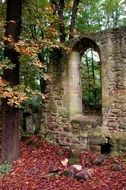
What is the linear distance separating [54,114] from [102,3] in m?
8.56

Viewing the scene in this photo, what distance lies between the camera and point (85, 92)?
46.9 ft

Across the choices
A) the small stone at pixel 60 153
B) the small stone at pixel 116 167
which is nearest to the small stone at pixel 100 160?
the small stone at pixel 116 167

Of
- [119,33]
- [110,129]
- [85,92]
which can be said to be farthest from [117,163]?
[85,92]

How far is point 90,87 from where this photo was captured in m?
14.3

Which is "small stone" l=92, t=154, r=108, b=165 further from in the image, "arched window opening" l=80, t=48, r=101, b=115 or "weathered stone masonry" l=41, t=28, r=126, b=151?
"arched window opening" l=80, t=48, r=101, b=115

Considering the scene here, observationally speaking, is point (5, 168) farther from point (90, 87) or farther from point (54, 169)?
point (90, 87)

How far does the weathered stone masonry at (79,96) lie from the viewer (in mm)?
8297

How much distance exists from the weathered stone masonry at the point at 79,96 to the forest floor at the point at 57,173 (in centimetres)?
66

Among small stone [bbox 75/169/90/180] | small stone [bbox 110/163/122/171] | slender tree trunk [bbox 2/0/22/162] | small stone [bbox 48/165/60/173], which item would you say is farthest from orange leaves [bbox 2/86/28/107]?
small stone [bbox 110/163/122/171]

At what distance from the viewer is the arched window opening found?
10.7 metres

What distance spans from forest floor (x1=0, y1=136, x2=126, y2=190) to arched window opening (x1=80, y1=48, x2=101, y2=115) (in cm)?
217

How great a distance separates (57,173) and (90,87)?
761 centimetres

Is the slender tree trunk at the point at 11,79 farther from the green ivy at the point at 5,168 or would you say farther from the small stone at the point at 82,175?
the small stone at the point at 82,175

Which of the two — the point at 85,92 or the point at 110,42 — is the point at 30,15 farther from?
the point at 85,92
